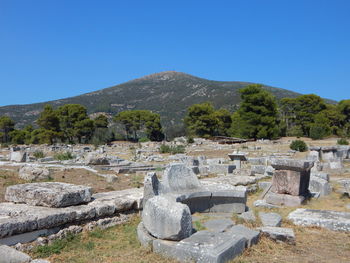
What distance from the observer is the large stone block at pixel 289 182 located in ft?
27.7

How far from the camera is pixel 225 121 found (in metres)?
58.9

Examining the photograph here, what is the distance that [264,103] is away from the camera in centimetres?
4403

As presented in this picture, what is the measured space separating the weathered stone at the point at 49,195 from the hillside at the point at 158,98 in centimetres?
8131

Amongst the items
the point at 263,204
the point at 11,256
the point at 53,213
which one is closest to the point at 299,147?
the point at 263,204

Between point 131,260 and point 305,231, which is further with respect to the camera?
point 305,231

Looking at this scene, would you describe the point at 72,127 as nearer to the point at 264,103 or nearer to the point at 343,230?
the point at 264,103

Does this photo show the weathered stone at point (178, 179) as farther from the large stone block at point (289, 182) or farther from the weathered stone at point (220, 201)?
the large stone block at point (289, 182)

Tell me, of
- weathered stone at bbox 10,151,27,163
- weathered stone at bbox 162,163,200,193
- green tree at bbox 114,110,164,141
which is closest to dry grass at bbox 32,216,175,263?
weathered stone at bbox 162,163,200,193

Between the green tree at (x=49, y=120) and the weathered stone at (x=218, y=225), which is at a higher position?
the green tree at (x=49, y=120)

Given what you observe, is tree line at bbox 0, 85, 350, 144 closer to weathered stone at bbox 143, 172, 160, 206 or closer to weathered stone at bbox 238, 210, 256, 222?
weathered stone at bbox 238, 210, 256, 222

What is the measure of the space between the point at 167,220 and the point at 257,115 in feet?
133

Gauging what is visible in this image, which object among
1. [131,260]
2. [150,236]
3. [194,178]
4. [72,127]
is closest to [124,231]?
[150,236]

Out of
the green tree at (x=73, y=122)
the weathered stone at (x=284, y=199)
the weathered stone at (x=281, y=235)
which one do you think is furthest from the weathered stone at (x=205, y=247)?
the green tree at (x=73, y=122)

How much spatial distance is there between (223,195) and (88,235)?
2.97 m
